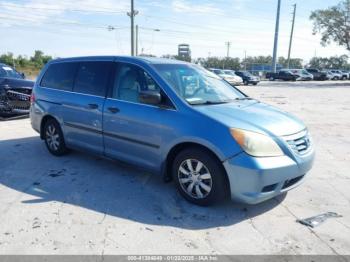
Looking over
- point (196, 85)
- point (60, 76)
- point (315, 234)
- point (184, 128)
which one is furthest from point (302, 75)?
point (315, 234)

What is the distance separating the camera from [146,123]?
4414mm

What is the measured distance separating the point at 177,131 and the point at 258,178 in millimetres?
1102

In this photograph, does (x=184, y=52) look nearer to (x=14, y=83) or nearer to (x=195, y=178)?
(x=14, y=83)

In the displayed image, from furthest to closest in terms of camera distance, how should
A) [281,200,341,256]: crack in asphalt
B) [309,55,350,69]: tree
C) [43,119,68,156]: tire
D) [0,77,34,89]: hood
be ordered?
[309,55,350,69]: tree → [0,77,34,89]: hood → [43,119,68,156]: tire → [281,200,341,256]: crack in asphalt

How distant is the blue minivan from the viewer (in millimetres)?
3736

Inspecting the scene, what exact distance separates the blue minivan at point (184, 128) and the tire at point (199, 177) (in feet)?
0.04

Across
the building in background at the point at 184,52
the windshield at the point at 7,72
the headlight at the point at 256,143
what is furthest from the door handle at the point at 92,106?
the building in background at the point at 184,52

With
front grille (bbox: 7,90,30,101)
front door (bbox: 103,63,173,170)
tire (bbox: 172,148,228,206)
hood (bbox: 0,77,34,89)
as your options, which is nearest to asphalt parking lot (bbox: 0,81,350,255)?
tire (bbox: 172,148,228,206)

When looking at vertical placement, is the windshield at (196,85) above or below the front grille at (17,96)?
above

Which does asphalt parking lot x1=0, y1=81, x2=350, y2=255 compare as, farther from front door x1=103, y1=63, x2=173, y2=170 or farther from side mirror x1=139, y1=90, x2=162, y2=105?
side mirror x1=139, y1=90, x2=162, y2=105

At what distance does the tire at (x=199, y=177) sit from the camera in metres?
3.88

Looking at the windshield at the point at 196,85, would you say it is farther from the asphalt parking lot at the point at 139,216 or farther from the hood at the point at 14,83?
the hood at the point at 14,83

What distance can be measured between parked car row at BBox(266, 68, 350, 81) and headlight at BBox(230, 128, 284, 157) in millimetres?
45177

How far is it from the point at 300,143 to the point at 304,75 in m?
47.4
